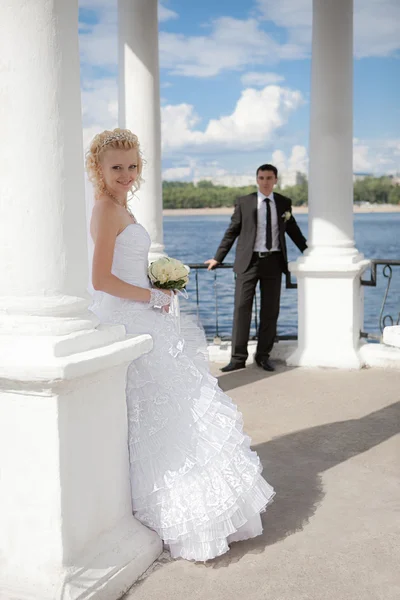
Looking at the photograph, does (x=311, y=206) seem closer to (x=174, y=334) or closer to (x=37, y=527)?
(x=174, y=334)

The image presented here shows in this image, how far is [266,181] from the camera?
761cm

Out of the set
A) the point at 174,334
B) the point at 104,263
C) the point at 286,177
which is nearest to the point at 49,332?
the point at 104,263

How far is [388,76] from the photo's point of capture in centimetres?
8338

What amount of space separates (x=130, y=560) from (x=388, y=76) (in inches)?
3436

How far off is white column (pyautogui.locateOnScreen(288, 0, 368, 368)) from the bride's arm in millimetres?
4138

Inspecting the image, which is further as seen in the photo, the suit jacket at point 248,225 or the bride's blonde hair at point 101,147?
the suit jacket at point 248,225

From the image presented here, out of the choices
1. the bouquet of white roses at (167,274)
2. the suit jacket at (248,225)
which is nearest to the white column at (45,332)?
the bouquet of white roses at (167,274)

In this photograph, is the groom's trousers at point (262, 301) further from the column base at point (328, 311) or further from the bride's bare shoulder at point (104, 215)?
the bride's bare shoulder at point (104, 215)

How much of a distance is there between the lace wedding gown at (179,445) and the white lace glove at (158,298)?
0.04 meters

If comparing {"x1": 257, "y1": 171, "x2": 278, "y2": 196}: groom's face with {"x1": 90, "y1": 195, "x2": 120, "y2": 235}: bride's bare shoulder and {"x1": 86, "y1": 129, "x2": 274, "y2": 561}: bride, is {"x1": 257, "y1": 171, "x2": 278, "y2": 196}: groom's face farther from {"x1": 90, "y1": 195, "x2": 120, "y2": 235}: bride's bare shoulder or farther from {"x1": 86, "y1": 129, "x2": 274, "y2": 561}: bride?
{"x1": 90, "y1": 195, "x2": 120, "y2": 235}: bride's bare shoulder

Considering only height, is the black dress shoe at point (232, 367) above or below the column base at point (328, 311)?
below

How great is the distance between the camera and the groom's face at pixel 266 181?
7.58 meters

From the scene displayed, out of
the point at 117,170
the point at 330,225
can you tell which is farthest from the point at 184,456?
the point at 330,225

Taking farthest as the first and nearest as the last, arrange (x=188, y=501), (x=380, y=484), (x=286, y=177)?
(x=286, y=177), (x=380, y=484), (x=188, y=501)
